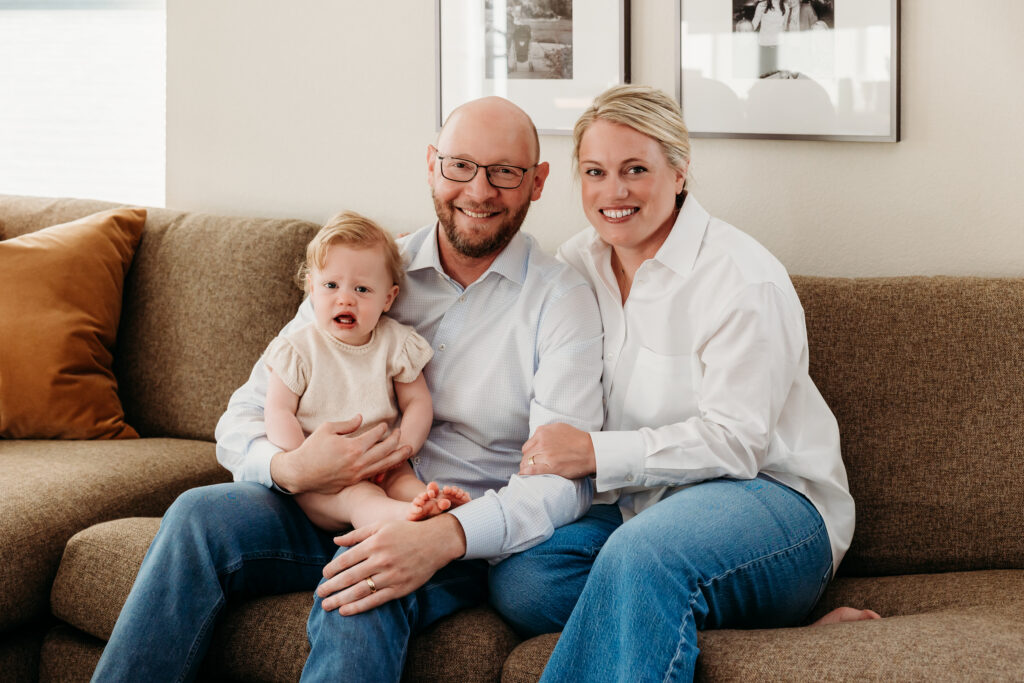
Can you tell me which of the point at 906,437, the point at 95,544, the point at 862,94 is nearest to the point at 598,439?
the point at 906,437

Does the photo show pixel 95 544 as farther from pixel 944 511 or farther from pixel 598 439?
pixel 944 511

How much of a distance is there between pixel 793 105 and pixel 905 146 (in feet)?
0.86

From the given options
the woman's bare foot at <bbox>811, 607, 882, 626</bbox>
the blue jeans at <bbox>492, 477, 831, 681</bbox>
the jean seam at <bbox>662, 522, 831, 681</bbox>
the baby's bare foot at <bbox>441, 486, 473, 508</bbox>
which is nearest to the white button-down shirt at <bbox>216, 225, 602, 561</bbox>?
the baby's bare foot at <bbox>441, 486, 473, 508</bbox>

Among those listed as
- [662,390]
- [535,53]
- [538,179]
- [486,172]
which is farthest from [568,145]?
[662,390]

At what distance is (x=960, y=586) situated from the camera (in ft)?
5.52

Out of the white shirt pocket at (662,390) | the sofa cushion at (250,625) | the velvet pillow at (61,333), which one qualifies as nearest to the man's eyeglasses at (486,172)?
the white shirt pocket at (662,390)

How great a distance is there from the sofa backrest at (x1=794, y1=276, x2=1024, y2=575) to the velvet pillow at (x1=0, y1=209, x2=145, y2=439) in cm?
165

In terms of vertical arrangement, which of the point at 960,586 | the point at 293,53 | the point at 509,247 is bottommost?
the point at 960,586

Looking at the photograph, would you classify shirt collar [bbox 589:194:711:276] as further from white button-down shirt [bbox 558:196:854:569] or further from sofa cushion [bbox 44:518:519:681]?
sofa cushion [bbox 44:518:519:681]

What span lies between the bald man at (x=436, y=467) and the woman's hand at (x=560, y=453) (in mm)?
24

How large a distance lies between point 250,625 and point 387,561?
0.28 metres

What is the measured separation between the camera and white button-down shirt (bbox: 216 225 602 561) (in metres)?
1.77

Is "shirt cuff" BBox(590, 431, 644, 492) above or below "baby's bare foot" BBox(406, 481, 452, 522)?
above

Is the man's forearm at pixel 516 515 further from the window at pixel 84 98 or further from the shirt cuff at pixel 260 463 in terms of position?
the window at pixel 84 98
